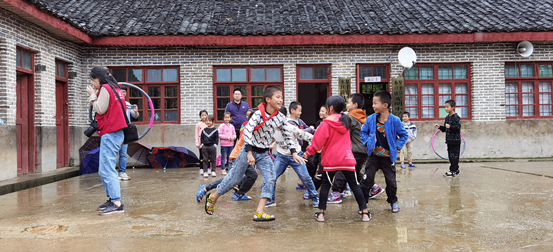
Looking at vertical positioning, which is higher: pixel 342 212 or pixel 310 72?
pixel 310 72

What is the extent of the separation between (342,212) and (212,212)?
1.46 meters

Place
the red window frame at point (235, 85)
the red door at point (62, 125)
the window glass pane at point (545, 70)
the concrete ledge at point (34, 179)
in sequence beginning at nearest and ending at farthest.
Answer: the concrete ledge at point (34, 179), the red door at point (62, 125), the red window frame at point (235, 85), the window glass pane at point (545, 70)

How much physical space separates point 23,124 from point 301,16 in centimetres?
740

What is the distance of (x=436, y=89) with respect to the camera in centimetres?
1136

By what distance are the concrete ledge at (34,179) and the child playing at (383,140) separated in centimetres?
587

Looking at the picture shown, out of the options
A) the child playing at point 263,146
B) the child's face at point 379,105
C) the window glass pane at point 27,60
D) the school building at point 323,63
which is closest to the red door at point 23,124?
the window glass pane at point 27,60

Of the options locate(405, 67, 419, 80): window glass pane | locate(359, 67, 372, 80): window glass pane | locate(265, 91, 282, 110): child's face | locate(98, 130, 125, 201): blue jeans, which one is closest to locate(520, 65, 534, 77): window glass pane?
locate(405, 67, 419, 80): window glass pane

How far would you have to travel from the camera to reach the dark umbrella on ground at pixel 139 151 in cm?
936

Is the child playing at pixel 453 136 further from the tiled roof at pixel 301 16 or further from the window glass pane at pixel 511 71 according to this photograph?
the window glass pane at pixel 511 71

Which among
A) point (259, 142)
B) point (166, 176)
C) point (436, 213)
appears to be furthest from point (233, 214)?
point (166, 176)

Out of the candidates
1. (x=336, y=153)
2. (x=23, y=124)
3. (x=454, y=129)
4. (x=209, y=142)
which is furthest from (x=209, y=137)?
(x=454, y=129)

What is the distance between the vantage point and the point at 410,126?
9461 millimetres

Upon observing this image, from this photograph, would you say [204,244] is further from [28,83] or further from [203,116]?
[28,83]

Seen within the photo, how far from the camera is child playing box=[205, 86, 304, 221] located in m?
4.21
